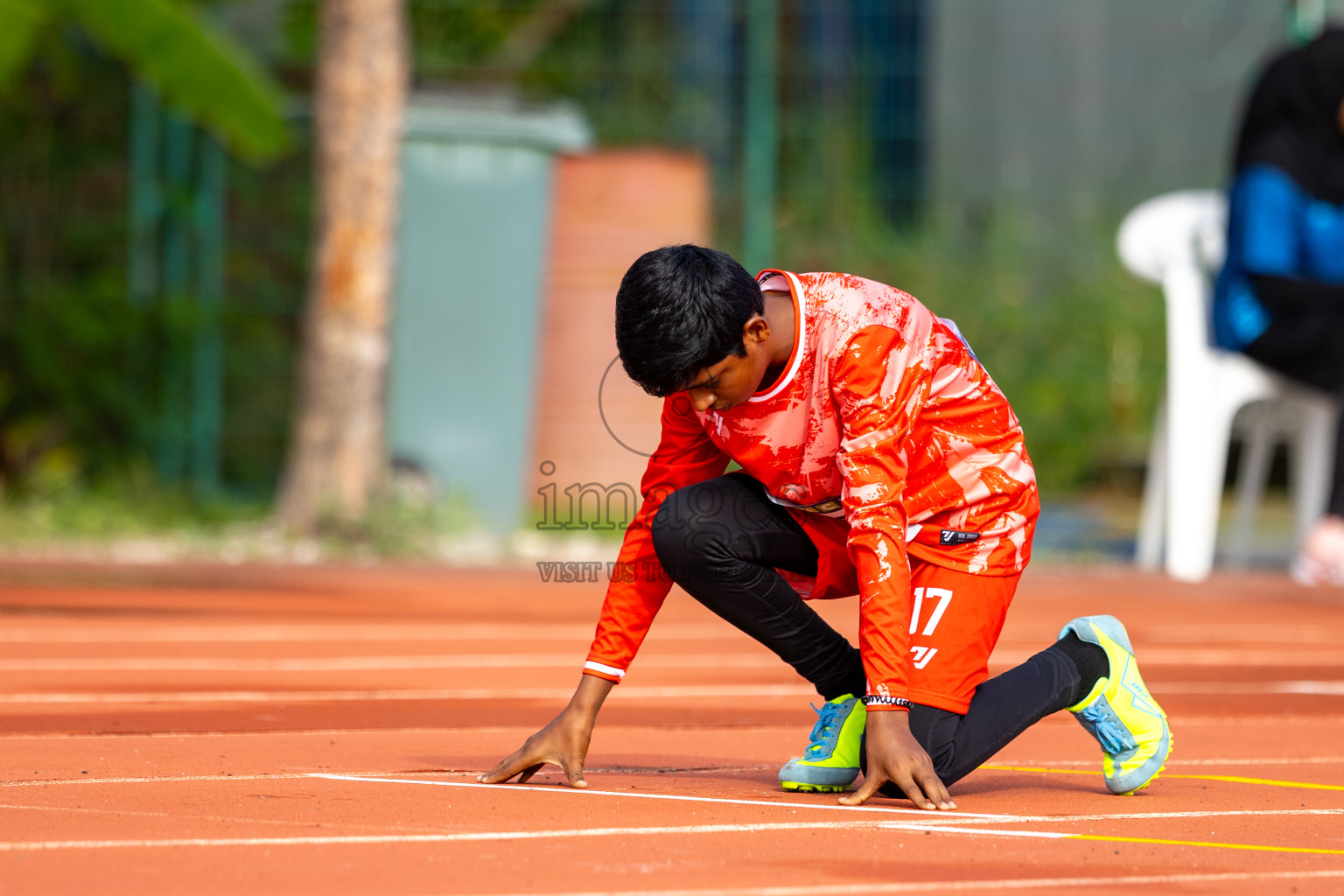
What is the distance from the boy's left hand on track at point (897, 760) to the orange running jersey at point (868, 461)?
2.1 inches

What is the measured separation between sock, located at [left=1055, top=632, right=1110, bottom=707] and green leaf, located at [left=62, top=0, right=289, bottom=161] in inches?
206

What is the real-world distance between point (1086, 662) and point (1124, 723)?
0.13 metres

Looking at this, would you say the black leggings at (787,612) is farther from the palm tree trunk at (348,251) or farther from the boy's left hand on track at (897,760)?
the palm tree trunk at (348,251)

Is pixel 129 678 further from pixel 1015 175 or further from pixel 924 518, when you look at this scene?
pixel 1015 175

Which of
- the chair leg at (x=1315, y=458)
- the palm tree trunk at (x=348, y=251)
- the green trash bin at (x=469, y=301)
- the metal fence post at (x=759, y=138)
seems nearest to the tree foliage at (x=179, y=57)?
the palm tree trunk at (x=348, y=251)

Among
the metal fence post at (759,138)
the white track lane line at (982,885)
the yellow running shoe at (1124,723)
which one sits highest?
the metal fence post at (759,138)

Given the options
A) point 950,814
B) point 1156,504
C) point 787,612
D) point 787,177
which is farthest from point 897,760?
point 787,177

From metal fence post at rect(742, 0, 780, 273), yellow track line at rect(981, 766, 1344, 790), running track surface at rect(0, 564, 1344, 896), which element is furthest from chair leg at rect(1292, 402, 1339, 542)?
yellow track line at rect(981, 766, 1344, 790)

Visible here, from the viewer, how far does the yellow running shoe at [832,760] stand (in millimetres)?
3105

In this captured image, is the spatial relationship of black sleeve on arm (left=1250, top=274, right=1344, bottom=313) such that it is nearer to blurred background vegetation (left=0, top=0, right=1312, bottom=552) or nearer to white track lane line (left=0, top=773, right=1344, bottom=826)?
blurred background vegetation (left=0, top=0, right=1312, bottom=552)

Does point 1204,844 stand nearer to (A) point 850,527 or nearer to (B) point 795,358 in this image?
(A) point 850,527

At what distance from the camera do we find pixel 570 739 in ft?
10.1

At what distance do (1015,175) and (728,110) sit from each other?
1.74m

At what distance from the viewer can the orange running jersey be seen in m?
2.87
